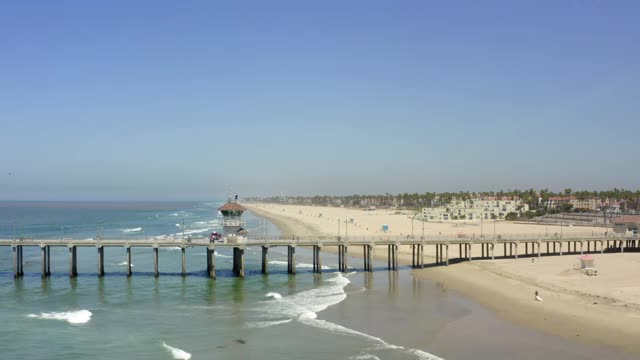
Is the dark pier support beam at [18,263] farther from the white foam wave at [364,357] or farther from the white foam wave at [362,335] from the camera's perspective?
the white foam wave at [364,357]

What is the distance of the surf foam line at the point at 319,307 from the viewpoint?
2850 centimetres

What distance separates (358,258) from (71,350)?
134 feet

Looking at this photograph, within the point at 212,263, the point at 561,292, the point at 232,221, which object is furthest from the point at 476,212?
the point at 561,292

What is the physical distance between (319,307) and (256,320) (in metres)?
4.86

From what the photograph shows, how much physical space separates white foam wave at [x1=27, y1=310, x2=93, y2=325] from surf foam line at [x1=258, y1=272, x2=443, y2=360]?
35.8 ft

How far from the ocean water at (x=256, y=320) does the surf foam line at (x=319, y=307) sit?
0.22ft

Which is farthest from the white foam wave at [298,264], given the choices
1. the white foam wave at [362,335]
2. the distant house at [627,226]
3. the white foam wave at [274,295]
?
the distant house at [627,226]

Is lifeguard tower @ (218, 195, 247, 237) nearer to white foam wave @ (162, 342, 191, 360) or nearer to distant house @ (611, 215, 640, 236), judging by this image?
white foam wave @ (162, 342, 191, 360)

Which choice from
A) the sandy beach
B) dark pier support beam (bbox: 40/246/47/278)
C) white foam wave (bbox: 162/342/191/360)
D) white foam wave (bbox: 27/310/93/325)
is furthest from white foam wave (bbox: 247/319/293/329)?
dark pier support beam (bbox: 40/246/47/278)

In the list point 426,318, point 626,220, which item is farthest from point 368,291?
point 626,220

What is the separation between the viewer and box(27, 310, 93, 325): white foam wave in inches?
1365

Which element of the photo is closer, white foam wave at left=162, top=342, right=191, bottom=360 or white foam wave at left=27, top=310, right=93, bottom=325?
white foam wave at left=162, top=342, right=191, bottom=360

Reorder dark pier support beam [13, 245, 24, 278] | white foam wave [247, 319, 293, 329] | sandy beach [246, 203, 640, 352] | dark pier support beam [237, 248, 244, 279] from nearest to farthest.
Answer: sandy beach [246, 203, 640, 352]
white foam wave [247, 319, 293, 329]
dark pier support beam [237, 248, 244, 279]
dark pier support beam [13, 245, 24, 278]

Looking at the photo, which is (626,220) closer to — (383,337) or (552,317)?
(552,317)
